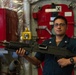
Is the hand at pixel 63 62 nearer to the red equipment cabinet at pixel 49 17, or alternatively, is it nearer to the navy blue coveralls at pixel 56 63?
the navy blue coveralls at pixel 56 63

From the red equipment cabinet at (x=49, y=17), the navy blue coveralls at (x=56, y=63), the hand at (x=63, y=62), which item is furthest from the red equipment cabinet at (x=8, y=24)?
the hand at (x=63, y=62)

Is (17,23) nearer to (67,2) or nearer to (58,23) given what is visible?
(67,2)

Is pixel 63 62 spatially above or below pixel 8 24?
below

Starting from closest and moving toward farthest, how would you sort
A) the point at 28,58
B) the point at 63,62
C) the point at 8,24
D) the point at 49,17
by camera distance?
1. the point at 63,62
2. the point at 28,58
3. the point at 8,24
4. the point at 49,17

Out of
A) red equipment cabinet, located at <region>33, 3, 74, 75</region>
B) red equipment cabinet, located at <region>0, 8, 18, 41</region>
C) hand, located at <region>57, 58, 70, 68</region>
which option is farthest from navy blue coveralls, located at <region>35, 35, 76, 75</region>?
red equipment cabinet, located at <region>33, 3, 74, 75</region>

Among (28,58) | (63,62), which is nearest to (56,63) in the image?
(63,62)

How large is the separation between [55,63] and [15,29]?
1064 millimetres

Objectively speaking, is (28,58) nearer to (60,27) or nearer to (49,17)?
(60,27)

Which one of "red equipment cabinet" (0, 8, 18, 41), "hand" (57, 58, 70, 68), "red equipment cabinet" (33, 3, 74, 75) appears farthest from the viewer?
"red equipment cabinet" (33, 3, 74, 75)

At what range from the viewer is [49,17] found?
272 cm

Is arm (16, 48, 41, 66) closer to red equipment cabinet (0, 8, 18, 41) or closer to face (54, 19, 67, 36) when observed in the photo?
face (54, 19, 67, 36)

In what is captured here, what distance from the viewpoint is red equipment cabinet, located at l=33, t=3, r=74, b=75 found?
8.74 ft

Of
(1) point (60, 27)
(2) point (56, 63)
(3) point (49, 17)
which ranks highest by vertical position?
(3) point (49, 17)

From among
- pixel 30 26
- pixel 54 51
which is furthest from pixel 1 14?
pixel 54 51
